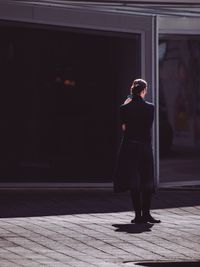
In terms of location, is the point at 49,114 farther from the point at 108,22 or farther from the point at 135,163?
the point at 135,163

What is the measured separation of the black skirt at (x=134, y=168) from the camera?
499 inches

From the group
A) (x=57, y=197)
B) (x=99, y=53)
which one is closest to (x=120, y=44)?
(x=99, y=53)

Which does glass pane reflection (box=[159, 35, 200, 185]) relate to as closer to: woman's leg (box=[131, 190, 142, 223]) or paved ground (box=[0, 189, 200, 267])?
paved ground (box=[0, 189, 200, 267])

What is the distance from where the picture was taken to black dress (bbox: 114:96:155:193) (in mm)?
12656

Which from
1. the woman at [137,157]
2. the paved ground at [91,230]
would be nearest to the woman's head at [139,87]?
the woman at [137,157]

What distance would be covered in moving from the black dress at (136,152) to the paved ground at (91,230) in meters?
0.52

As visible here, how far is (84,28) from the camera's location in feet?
52.9

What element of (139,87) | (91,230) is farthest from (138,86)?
(91,230)

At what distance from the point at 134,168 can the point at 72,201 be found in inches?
95.8

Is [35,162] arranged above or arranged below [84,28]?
below

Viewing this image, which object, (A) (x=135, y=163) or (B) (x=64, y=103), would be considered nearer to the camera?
(A) (x=135, y=163)

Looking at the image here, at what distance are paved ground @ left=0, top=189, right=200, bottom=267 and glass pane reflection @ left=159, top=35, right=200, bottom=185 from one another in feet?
3.34

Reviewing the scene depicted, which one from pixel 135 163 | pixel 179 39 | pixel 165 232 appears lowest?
pixel 165 232

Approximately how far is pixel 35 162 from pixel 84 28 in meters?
2.25
